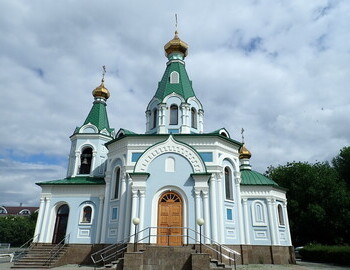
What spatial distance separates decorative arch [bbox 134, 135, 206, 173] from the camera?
15617 millimetres

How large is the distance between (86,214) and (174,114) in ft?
27.9

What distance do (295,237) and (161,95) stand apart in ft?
68.5

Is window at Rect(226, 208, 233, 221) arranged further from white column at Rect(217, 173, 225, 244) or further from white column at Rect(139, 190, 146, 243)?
white column at Rect(139, 190, 146, 243)

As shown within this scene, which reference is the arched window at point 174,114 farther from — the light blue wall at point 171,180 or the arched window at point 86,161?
the arched window at point 86,161

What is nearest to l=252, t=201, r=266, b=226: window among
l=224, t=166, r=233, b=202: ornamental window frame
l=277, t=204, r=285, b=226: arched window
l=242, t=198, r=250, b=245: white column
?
l=242, t=198, r=250, b=245: white column

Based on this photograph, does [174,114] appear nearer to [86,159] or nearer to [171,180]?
[171,180]

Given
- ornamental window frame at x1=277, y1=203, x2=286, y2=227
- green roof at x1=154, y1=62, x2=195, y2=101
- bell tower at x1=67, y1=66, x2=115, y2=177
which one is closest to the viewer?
ornamental window frame at x1=277, y1=203, x2=286, y2=227

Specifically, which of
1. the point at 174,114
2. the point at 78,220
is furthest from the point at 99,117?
the point at 78,220

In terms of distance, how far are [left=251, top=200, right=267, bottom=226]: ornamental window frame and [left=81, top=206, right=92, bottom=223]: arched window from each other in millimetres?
10326

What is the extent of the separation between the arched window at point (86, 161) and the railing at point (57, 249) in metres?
5.14

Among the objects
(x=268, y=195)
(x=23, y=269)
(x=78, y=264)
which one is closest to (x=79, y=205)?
(x=78, y=264)

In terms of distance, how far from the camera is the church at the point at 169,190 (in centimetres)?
1501

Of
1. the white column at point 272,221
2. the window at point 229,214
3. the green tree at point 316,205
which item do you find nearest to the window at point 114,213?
the window at point 229,214

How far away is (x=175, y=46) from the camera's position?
21.7 metres
